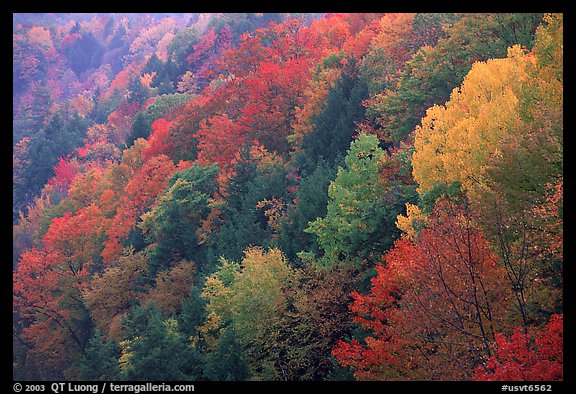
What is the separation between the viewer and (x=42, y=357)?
49125 millimetres

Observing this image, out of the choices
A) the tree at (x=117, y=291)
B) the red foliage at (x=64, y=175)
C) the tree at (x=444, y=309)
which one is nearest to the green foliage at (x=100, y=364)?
the tree at (x=117, y=291)

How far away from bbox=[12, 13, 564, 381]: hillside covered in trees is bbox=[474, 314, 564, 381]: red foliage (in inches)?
2.6

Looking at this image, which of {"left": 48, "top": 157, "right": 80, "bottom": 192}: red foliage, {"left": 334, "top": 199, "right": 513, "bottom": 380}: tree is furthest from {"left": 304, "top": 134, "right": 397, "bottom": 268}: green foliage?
{"left": 48, "top": 157, "right": 80, "bottom": 192}: red foliage

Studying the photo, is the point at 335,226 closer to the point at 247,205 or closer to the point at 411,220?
the point at 411,220

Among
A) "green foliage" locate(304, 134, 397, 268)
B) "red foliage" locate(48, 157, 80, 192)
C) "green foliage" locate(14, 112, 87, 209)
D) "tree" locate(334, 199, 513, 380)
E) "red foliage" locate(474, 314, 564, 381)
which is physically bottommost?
"red foliage" locate(474, 314, 564, 381)

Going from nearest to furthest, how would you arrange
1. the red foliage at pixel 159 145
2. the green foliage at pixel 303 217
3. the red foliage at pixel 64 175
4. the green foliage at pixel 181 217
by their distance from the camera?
the green foliage at pixel 303 217, the green foliage at pixel 181 217, the red foliage at pixel 159 145, the red foliage at pixel 64 175

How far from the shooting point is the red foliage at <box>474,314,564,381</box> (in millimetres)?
15695

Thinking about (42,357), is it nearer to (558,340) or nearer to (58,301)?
(58,301)

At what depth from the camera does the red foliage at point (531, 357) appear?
51.5 feet

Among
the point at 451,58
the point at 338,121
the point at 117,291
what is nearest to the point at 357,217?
the point at 451,58

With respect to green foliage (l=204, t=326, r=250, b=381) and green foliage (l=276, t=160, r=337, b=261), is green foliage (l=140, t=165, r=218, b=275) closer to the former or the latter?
green foliage (l=276, t=160, r=337, b=261)

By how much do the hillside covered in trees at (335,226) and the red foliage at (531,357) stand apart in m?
0.06

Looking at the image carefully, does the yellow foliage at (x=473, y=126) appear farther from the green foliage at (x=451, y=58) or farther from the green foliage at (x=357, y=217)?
the green foliage at (x=451, y=58)

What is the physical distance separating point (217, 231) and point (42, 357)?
19.8 metres
